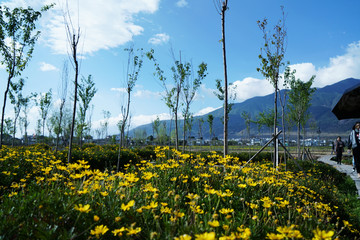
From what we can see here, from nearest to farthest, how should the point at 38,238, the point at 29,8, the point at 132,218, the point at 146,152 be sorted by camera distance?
the point at 38,238
the point at 132,218
the point at 29,8
the point at 146,152

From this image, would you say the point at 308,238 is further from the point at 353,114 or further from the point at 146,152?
the point at 146,152

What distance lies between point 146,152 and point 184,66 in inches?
252

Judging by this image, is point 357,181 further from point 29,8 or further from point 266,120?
point 29,8

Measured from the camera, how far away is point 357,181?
7.61m

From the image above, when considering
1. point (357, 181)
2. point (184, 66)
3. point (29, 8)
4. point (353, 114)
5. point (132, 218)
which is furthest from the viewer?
point (184, 66)

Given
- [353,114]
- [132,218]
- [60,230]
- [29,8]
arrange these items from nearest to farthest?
[60,230] < [132,218] < [353,114] < [29,8]

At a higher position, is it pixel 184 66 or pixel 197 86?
pixel 184 66

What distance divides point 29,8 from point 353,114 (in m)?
13.4

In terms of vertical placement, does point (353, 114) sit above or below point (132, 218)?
above

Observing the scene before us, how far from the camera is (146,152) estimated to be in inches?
591

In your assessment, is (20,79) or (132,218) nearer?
(132,218)

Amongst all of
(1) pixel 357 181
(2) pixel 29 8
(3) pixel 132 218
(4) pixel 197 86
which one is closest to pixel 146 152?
(4) pixel 197 86

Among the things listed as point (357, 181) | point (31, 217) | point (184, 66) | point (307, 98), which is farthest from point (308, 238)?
point (307, 98)

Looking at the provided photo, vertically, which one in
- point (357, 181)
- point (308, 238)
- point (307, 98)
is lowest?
point (357, 181)
